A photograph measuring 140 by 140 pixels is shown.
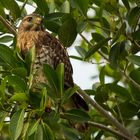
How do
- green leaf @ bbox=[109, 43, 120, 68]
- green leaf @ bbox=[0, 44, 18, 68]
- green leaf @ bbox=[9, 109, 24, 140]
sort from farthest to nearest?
green leaf @ bbox=[109, 43, 120, 68], green leaf @ bbox=[0, 44, 18, 68], green leaf @ bbox=[9, 109, 24, 140]

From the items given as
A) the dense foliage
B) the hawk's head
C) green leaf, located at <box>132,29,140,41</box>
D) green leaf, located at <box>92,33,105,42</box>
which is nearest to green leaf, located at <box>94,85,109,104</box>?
the dense foliage

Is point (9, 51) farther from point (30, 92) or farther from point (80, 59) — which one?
point (80, 59)

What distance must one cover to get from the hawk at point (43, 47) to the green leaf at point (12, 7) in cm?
27

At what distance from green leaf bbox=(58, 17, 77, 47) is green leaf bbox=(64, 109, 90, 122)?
58 cm

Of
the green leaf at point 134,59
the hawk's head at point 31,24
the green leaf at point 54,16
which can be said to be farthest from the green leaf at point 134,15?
the hawk's head at point 31,24

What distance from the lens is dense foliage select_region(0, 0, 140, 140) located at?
9.78 ft

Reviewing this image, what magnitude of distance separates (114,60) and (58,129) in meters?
0.58

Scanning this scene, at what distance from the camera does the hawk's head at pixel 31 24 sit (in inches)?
186

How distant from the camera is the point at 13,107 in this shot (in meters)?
3.10

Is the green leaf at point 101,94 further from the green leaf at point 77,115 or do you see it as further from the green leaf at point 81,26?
the green leaf at point 77,115

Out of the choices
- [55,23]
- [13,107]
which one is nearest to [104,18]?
[55,23]

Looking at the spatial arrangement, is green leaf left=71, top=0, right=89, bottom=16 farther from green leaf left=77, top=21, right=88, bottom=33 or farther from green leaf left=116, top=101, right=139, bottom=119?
green leaf left=116, top=101, right=139, bottom=119

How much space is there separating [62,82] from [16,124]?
38 cm

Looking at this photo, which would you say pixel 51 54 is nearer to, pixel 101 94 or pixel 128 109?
pixel 101 94
